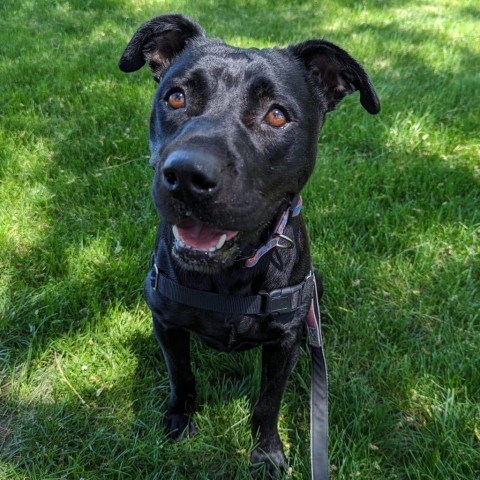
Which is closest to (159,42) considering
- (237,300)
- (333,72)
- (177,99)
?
(177,99)

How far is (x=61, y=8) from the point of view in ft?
22.8

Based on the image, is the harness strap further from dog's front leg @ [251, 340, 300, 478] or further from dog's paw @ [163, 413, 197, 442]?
dog's paw @ [163, 413, 197, 442]

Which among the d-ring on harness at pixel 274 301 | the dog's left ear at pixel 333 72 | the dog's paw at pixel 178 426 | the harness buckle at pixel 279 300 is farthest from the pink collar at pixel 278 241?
the dog's paw at pixel 178 426

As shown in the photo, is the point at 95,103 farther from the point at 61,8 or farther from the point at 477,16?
the point at 477,16

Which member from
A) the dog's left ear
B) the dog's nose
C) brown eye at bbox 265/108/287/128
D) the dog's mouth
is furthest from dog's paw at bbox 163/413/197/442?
the dog's left ear

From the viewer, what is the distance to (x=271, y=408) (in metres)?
2.21

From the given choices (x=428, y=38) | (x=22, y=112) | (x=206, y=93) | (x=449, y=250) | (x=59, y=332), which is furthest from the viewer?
(x=428, y=38)

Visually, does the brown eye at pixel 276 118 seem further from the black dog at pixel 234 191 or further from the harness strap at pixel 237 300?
the harness strap at pixel 237 300

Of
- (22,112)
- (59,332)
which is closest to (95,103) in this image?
(22,112)

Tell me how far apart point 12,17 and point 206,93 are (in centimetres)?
616

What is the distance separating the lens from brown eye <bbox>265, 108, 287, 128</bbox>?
6.10 ft

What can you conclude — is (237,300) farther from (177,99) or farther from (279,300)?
(177,99)

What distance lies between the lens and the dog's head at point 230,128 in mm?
1531

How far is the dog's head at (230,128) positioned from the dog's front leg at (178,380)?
2.01ft
